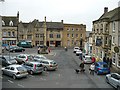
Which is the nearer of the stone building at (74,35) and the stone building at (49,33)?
the stone building at (49,33)

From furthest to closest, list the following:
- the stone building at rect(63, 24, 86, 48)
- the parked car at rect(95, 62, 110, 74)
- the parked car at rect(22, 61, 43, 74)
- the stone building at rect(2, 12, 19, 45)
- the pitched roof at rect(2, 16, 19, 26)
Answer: the stone building at rect(63, 24, 86, 48)
the pitched roof at rect(2, 16, 19, 26)
the stone building at rect(2, 12, 19, 45)
the parked car at rect(95, 62, 110, 74)
the parked car at rect(22, 61, 43, 74)

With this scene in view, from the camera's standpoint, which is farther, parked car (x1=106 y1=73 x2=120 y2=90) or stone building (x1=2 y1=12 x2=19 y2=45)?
stone building (x1=2 y1=12 x2=19 y2=45)

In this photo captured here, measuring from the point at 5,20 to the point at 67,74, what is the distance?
48.4 meters

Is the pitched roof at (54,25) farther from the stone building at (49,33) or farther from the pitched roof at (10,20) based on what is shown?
the pitched roof at (10,20)

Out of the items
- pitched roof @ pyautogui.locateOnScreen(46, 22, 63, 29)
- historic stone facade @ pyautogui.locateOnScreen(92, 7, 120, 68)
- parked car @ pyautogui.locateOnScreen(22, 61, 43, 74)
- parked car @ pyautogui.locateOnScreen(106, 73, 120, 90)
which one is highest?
pitched roof @ pyautogui.locateOnScreen(46, 22, 63, 29)

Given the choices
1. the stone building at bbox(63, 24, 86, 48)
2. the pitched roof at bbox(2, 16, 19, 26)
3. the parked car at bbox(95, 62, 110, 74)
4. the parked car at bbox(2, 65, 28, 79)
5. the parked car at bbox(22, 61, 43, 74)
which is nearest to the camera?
the parked car at bbox(2, 65, 28, 79)

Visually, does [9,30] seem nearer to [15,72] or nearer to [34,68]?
[34,68]

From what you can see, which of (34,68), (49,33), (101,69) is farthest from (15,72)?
(49,33)

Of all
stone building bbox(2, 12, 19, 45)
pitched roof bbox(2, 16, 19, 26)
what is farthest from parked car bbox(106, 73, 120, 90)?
pitched roof bbox(2, 16, 19, 26)

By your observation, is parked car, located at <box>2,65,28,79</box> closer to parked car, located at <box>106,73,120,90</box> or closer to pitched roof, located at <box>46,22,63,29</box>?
parked car, located at <box>106,73,120,90</box>

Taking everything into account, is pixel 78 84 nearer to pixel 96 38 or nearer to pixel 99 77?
pixel 99 77

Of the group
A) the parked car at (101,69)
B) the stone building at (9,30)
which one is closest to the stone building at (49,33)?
the stone building at (9,30)

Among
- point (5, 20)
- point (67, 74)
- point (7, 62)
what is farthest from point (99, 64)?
point (5, 20)

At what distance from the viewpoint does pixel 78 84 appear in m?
23.1
